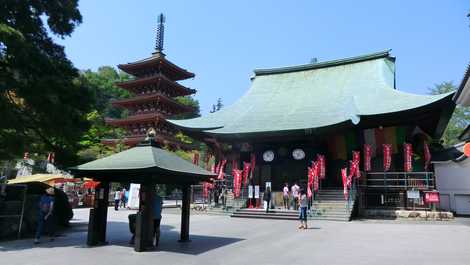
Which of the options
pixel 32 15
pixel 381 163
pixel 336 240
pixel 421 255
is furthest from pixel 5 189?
pixel 381 163

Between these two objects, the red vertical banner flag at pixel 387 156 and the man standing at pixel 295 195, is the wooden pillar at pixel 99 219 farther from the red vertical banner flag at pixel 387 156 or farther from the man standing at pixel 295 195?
the red vertical banner flag at pixel 387 156

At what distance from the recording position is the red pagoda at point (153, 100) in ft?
138

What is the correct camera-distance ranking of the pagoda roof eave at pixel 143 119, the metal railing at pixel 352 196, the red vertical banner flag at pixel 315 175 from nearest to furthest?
the metal railing at pixel 352 196 → the red vertical banner flag at pixel 315 175 → the pagoda roof eave at pixel 143 119

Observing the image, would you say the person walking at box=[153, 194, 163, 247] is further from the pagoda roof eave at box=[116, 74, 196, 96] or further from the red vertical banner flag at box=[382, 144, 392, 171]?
the pagoda roof eave at box=[116, 74, 196, 96]

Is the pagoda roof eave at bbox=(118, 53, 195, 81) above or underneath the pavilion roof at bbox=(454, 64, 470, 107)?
above

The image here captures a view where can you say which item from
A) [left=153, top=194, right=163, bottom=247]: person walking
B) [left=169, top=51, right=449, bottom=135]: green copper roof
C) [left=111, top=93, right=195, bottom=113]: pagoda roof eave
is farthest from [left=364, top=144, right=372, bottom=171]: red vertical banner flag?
[left=111, top=93, right=195, bottom=113]: pagoda roof eave

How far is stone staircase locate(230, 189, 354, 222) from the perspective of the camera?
17.9m

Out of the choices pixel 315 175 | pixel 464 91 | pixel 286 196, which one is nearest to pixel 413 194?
pixel 315 175

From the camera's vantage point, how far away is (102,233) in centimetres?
1009

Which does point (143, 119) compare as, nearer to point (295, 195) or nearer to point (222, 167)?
point (222, 167)

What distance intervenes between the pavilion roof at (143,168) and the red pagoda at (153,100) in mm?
30461

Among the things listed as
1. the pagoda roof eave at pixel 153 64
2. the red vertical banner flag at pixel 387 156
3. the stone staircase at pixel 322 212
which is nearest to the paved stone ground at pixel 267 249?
the stone staircase at pixel 322 212

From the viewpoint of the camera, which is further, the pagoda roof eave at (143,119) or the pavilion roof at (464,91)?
the pagoda roof eave at (143,119)

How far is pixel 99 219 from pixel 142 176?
6.26ft
